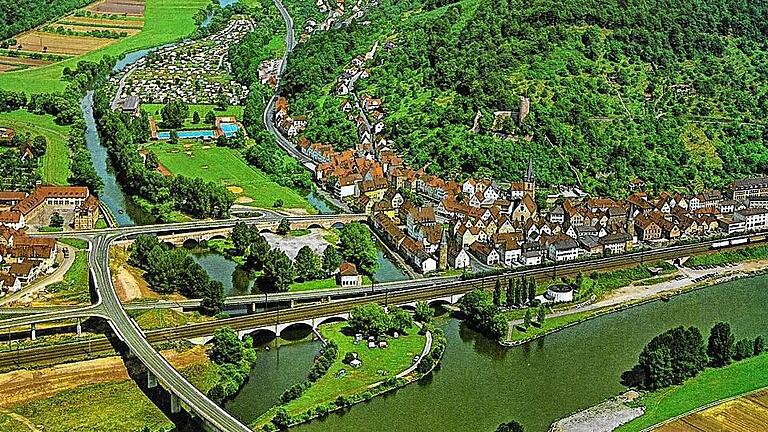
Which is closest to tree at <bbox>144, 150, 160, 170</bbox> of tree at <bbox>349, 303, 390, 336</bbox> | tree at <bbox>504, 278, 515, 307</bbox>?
tree at <bbox>349, 303, 390, 336</bbox>

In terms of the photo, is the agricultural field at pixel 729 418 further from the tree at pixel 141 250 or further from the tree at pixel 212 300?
the tree at pixel 141 250

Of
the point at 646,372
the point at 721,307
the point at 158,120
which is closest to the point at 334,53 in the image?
the point at 158,120

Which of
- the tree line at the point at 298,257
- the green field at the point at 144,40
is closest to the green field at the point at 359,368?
the tree line at the point at 298,257

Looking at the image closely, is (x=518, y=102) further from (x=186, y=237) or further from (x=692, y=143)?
(x=186, y=237)

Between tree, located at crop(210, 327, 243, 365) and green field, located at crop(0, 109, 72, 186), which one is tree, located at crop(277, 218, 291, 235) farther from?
tree, located at crop(210, 327, 243, 365)

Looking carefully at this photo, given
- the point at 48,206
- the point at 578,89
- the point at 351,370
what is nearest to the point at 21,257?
the point at 48,206

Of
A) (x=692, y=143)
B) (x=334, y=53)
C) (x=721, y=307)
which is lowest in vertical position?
(x=721, y=307)

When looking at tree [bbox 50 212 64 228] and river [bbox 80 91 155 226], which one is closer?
tree [bbox 50 212 64 228]
